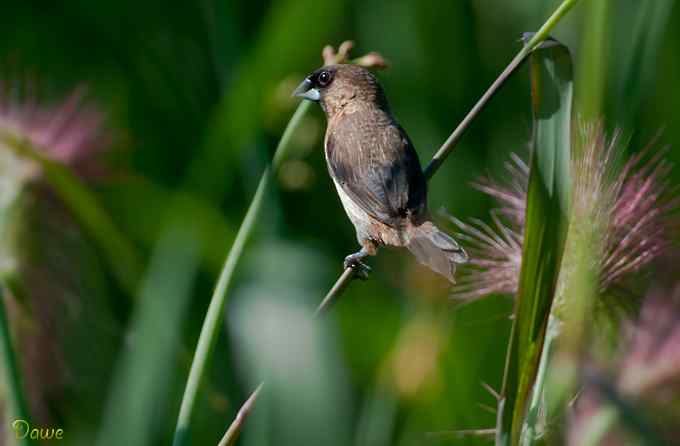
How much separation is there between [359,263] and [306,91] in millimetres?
575

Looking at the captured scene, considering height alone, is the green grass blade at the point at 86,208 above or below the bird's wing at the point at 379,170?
above

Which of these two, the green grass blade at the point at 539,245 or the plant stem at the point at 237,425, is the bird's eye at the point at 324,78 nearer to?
the green grass blade at the point at 539,245

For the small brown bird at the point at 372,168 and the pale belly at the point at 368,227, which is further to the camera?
the pale belly at the point at 368,227

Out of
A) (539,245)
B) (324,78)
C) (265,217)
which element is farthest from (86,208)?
(539,245)

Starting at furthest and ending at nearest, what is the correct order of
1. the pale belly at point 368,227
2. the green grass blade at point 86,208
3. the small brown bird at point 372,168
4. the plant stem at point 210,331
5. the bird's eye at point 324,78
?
the bird's eye at point 324,78 < the pale belly at point 368,227 < the small brown bird at point 372,168 < the green grass blade at point 86,208 < the plant stem at point 210,331

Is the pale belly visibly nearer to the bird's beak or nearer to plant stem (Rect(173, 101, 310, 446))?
the bird's beak

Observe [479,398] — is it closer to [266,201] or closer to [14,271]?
[266,201]

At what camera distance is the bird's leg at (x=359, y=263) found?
1887 millimetres

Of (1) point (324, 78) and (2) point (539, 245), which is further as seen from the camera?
(1) point (324, 78)

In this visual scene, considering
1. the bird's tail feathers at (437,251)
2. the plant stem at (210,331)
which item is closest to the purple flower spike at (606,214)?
the bird's tail feathers at (437,251)

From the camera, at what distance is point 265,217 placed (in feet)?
5.69

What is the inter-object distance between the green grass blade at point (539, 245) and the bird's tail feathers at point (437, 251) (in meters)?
0.30

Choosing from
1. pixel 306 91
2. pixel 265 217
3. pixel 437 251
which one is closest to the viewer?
pixel 265 217

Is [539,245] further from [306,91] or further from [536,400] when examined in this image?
[306,91]
